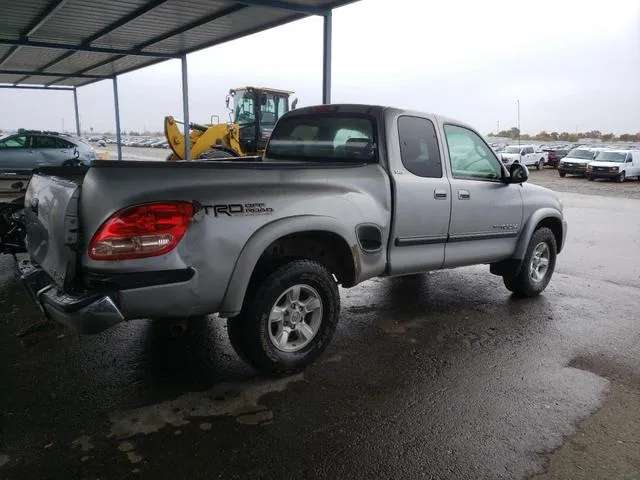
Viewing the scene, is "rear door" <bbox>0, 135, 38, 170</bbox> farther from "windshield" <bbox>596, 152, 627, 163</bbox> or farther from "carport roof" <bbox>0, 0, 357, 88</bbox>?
"windshield" <bbox>596, 152, 627, 163</bbox>

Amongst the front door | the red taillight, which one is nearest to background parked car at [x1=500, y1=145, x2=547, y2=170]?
the front door

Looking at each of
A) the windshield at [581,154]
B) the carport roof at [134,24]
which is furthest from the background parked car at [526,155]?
the carport roof at [134,24]

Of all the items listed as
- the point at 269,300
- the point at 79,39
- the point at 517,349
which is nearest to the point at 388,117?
the point at 269,300

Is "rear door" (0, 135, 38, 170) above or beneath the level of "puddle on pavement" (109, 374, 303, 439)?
above

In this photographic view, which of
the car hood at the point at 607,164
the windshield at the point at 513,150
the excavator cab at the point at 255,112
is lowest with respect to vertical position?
the car hood at the point at 607,164

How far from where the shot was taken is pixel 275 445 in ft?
9.34

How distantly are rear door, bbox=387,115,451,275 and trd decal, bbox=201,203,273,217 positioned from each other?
132cm

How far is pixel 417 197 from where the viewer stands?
4.34 meters

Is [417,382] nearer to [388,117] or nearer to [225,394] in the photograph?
[225,394]

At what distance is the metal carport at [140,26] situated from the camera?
9208mm

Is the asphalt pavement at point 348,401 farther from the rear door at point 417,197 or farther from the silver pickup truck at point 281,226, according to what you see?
the rear door at point 417,197

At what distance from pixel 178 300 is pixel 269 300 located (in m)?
0.66

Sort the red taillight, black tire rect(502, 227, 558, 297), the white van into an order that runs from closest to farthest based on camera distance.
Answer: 1. the red taillight
2. black tire rect(502, 227, 558, 297)
3. the white van

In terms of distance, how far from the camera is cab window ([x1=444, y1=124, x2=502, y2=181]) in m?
4.85
